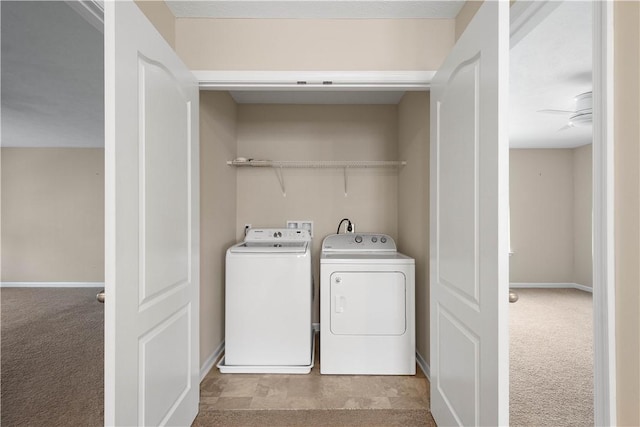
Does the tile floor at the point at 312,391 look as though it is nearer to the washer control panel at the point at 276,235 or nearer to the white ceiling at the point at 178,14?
the washer control panel at the point at 276,235

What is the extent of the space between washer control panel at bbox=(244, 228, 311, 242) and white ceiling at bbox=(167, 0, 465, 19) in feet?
5.75

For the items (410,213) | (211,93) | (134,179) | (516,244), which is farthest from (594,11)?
(516,244)

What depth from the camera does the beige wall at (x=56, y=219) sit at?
315 cm

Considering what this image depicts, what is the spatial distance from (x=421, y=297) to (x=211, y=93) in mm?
2314

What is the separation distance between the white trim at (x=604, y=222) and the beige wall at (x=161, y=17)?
1.89 m

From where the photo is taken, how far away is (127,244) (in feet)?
3.67

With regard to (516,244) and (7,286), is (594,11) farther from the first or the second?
Answer: (7,286)

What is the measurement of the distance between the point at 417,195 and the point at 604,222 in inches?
68.1

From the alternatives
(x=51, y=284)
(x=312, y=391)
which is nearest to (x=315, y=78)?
(x=312, y=391)

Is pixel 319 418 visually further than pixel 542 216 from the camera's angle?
No

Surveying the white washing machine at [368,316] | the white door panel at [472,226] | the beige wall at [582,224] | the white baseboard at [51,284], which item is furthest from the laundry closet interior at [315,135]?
the white baseboard at [51,284]

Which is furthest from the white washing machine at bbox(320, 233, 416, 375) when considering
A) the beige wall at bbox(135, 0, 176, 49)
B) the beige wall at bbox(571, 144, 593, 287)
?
the beige wall at bbox(135, 0, 176, 49)

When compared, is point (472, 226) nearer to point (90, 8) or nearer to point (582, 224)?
point (582, 224)

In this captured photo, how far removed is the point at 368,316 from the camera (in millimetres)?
2453
